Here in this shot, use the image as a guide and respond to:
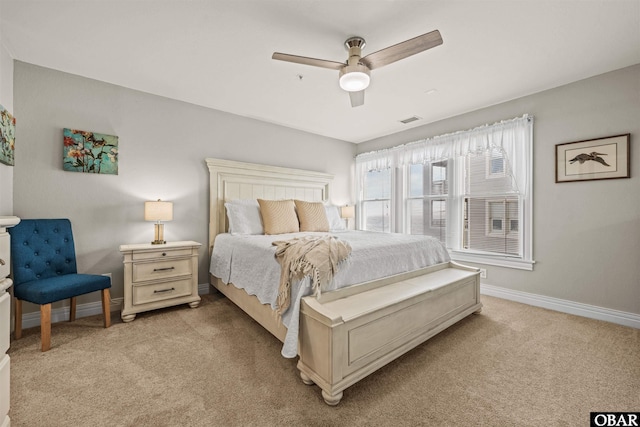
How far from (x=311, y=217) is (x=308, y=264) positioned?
1.91 metres

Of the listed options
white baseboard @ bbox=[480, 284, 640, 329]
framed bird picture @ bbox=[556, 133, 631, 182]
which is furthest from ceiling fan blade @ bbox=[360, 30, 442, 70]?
white baseboard @ bbox=[480, 284, 640, 329]

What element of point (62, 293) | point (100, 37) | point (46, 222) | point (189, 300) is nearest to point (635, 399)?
point (189, 300)

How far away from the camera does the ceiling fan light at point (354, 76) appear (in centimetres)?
207

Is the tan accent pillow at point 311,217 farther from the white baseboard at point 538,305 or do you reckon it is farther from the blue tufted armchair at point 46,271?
the white baseboard at point 538,305

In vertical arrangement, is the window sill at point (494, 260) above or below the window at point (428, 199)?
below

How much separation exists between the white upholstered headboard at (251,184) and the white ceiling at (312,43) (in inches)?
35.9

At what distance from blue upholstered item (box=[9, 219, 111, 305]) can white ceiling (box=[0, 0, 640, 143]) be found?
1.57 metres

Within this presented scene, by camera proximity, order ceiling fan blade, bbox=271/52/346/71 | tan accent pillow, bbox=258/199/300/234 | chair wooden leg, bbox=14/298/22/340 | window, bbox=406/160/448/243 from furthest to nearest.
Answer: window, bbox=406/160/448/243
tan accent pillow, bbox=258/199/300/234
chair wooden leg, bbox=14/298/22/340
ceiling fan blade, bbox=271/52/346/71

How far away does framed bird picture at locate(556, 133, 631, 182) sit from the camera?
2.61m

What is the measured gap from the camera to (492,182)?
11.6 ft

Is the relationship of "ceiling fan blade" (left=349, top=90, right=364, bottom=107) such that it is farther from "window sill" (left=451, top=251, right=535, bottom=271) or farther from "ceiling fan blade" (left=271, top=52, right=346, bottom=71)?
"window sill" (left=451, top=251, right=535, bottom=271)

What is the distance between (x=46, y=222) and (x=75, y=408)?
1859mm

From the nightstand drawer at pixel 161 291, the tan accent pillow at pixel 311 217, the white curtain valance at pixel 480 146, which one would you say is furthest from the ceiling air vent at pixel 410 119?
the nightstand drawer at pixel 161 291

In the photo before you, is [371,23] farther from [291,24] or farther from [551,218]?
[551,218]
